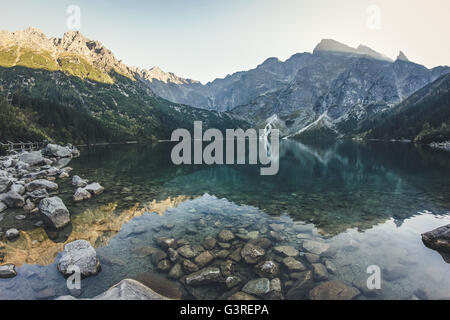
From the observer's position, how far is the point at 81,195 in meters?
21.6

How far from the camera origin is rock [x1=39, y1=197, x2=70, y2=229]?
14.8m

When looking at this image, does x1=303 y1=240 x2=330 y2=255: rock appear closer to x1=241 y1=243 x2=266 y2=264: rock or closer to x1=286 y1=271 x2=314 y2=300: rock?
x1=286 y1=271 x2=314 y2=300: rock

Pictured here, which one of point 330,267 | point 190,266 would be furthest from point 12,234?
point 330,267

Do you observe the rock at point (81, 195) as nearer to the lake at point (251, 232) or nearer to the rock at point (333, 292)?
the lake at point (251, 232)

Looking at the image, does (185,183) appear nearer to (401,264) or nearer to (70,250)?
(70,250)

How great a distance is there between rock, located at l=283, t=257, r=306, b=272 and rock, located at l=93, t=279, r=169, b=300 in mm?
6386

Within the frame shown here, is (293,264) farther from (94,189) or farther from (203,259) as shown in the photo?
(94,189)

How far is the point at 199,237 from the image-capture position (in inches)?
567

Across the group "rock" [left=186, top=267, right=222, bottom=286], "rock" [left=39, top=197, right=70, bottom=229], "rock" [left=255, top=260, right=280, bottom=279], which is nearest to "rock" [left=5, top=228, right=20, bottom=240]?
"rock" [left=39, top=197, right=70, bottom=229]

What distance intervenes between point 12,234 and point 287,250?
1757 cm

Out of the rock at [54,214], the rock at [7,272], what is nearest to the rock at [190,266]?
the rock at [7,272]
